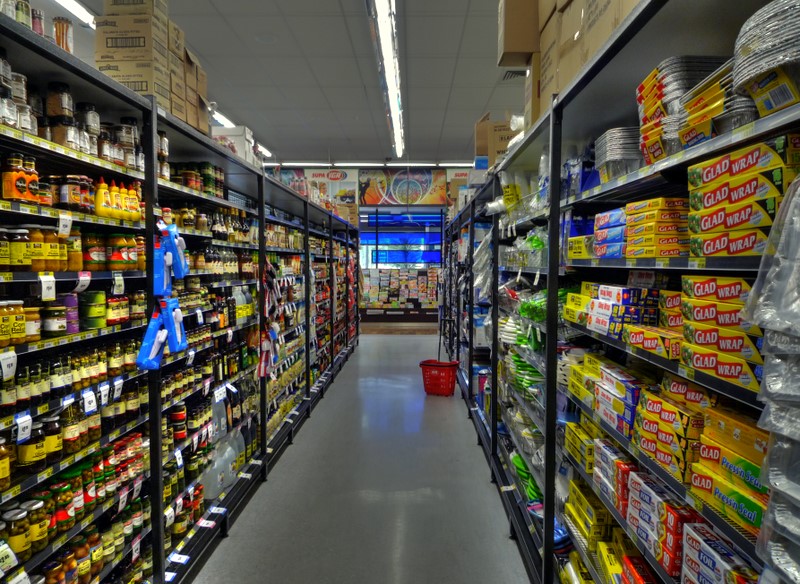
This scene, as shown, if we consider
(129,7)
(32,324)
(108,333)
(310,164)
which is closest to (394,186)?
(310,164)

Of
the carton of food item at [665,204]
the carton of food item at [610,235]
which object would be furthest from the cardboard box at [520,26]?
the carton of food item at [665,204]

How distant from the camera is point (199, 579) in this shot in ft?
8.48

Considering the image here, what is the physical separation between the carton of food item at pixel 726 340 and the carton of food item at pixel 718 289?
0.07 metres

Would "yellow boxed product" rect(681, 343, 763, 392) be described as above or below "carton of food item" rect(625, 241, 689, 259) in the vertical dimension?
below

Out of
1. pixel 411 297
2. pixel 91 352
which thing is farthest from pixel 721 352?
pixel 411 297

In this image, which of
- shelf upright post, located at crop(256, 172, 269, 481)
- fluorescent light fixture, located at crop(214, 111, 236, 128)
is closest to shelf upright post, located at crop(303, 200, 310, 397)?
shelf upright post, located at crop(256, 172, 269, 481)

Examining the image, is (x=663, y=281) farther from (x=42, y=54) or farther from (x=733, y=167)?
(x=42, y=54)

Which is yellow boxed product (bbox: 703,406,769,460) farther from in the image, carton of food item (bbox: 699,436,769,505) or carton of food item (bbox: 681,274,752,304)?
carton of food item (bbox: 681,274,752,304)

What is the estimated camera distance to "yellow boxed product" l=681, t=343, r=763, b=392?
1029mm

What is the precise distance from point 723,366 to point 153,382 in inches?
88.4

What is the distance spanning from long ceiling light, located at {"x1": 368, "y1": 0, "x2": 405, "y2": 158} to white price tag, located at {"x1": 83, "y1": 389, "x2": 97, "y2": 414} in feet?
13.3

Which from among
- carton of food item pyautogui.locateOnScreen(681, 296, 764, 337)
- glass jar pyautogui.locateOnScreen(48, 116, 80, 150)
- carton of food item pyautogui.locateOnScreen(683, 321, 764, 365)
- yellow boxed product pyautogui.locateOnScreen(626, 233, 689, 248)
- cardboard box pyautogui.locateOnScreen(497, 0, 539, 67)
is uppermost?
cardboard box pyautogui.locateOnScreen(497, 0, 539, 67)

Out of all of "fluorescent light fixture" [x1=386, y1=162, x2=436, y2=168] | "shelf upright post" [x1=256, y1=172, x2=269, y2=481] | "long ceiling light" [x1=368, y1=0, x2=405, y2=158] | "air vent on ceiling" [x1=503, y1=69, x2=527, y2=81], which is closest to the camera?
"shelf upright post" [x1=256, y1=172, x2=269, y2=481]

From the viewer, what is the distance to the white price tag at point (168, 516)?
2471 millimetres
